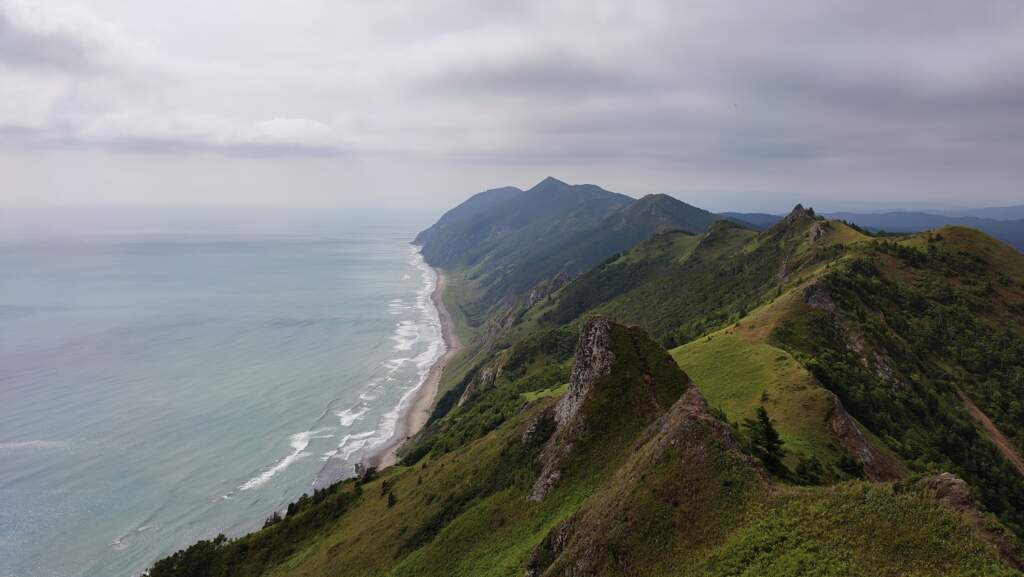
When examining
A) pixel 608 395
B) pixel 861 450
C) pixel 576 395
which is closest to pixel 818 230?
pixel 861 450

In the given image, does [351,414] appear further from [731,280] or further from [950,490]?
[950,490]

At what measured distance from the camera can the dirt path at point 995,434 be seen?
201 ft

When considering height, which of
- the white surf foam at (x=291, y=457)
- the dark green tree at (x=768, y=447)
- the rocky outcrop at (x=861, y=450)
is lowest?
the white surf foam at (x=291, y=457)

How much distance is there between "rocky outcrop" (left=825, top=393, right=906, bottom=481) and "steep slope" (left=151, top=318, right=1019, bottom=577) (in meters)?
16.6

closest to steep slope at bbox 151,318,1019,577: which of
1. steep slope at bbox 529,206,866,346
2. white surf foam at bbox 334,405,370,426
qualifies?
steep slope at bbox 529,206,866,346

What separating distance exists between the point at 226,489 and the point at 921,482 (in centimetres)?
12556

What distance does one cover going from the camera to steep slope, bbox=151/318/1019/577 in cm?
2039

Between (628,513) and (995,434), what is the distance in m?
70.7

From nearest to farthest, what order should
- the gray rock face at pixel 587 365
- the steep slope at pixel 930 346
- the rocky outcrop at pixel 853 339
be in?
the gray rock face at pixel 587 365, the steep slope at pixel 930 346, the rocky outcrop at pixel 853 339

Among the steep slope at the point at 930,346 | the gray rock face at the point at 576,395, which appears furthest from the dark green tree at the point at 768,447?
the steep slope at the point at 930,346

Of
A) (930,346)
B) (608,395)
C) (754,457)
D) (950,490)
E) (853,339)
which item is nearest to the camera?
(950,490)

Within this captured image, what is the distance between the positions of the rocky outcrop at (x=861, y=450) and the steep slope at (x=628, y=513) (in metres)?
16.6

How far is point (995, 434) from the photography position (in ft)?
216

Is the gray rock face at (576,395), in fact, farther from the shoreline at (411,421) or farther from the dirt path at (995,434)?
the shoreline at (411,421)
